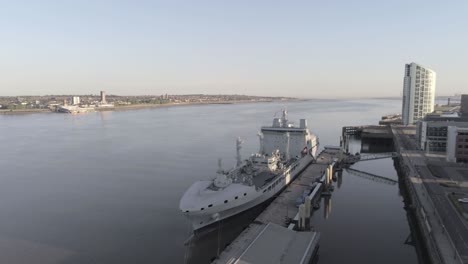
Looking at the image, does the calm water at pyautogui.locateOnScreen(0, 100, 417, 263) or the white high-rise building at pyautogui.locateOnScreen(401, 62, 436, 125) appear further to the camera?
the white high-rise building at pyautogui.locateOnScreen(401, 62, 436, 125)

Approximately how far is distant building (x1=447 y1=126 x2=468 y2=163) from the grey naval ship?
1841 cm

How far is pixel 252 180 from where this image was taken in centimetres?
3331

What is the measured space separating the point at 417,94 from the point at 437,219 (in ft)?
287

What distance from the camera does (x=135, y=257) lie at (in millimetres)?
23328

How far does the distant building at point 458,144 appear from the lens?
44.4 metres

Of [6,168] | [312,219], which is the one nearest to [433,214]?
[312,219]

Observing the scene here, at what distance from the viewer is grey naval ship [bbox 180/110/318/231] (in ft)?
87.7

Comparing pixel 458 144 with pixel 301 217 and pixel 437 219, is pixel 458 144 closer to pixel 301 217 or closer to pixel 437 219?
pixel 437 219

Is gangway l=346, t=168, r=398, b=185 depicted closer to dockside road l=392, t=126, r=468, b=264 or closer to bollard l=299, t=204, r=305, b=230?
dockside road l=392, t=126, r=468, b=264

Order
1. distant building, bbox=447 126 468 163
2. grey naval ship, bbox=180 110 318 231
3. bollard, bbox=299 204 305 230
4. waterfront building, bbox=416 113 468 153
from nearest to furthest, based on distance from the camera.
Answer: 1. bollard, bbox=299 204 305 230
2. grey naval ship, bbox=180 110 318 231
3. distant building, bbox=447 126 468 163
4. waterfront building, bbox=416 113 468 153

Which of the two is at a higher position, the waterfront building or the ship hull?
the waterfront building

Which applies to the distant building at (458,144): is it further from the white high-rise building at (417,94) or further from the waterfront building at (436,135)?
the white high-rise building at (417,94)

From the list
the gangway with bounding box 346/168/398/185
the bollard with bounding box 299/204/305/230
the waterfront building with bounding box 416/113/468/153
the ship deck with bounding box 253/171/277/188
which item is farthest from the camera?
the waterfront building with bounding box 416/113/468/153

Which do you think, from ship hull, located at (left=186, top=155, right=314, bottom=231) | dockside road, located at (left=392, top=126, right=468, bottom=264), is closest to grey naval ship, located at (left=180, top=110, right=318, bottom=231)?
ship hull, located at (left=186, top=155, right=314, bottom=231)
